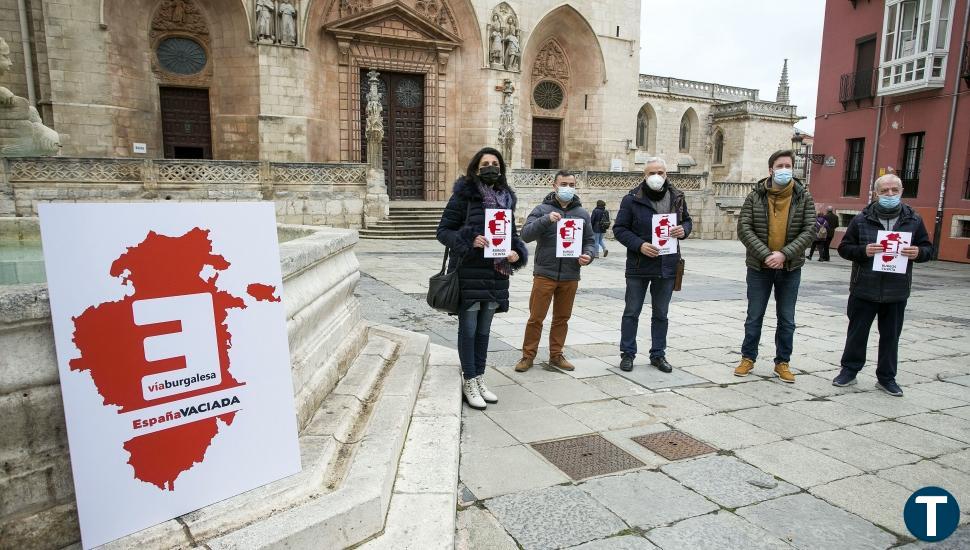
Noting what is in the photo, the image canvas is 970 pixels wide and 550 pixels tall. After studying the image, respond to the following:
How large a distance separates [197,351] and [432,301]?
83.5 inches

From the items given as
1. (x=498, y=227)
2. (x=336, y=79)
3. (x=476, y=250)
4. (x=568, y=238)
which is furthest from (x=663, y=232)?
(x=336, y=79)

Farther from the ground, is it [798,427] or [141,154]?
[141,154]

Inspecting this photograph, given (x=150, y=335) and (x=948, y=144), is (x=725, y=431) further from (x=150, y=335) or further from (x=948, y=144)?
(x=948, y=144)

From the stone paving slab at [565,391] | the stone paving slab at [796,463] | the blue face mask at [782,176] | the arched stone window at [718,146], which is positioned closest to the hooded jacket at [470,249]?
the stone paving slab at [565,391]

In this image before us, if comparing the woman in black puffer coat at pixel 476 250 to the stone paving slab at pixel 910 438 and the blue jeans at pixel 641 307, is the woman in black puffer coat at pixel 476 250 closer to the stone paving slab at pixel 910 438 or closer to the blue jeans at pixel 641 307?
the blue jeans at pixel 641 307

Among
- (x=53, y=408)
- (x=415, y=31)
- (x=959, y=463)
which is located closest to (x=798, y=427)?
(x=959, y=463)

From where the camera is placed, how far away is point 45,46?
1802cm

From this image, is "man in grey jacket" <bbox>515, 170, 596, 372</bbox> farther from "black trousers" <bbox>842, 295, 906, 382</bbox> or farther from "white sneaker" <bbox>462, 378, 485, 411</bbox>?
"black trousers" <bbox>842, 295, 906, 382</bbox>

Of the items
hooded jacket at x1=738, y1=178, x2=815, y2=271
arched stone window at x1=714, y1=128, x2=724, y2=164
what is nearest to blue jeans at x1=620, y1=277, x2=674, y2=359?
hooded jacket at x1=738, y1=178, x2=815, y2=271

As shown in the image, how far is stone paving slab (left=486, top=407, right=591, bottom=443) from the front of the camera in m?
4.04

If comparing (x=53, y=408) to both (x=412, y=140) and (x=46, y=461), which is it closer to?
(x=46, y=461)

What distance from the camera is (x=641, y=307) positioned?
5500 mm

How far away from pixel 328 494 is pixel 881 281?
4995 millimetres

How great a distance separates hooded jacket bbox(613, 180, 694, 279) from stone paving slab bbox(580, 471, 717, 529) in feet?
7.95
